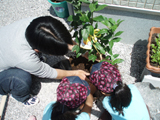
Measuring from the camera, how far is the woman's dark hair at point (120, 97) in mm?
1197

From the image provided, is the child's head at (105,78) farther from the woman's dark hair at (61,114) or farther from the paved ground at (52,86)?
the paved ground at (52,86)

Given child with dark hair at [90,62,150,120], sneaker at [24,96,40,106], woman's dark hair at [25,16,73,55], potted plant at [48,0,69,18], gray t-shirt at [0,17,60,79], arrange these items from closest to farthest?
woman's dark hair at [25,16,73,55], child with dark hair at [90,62,150,120], gray t-shirt at [0,17,60,79], sneaker at [24,96,40,106], potted plant at [48,0,69,18]

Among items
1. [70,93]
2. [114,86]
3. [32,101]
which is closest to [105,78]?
[114,86]

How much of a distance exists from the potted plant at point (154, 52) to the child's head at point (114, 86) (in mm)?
461

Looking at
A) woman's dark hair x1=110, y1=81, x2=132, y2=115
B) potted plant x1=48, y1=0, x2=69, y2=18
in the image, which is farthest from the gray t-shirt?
potted plant x1=48, y1=0, x2=69, y2=18

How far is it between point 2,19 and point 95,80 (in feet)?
7.95

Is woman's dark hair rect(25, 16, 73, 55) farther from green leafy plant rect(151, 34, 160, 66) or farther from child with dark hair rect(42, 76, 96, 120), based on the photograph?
green leafy plant rect(151, 34, 160, 66)

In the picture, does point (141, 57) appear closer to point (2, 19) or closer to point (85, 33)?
point (85, 33)

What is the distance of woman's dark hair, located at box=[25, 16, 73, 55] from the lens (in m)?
1.11

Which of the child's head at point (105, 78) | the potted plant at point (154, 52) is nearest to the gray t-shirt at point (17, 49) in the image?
the child's head at point (105, 78)

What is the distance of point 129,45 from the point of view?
7.15 ft

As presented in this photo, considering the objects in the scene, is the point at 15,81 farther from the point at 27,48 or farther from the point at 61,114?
the point at 61,114

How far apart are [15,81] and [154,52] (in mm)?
1547

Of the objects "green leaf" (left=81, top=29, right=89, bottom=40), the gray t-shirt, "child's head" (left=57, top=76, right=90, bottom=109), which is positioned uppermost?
"green leaf" (left=81, top=29, right=89, bottom=40)
